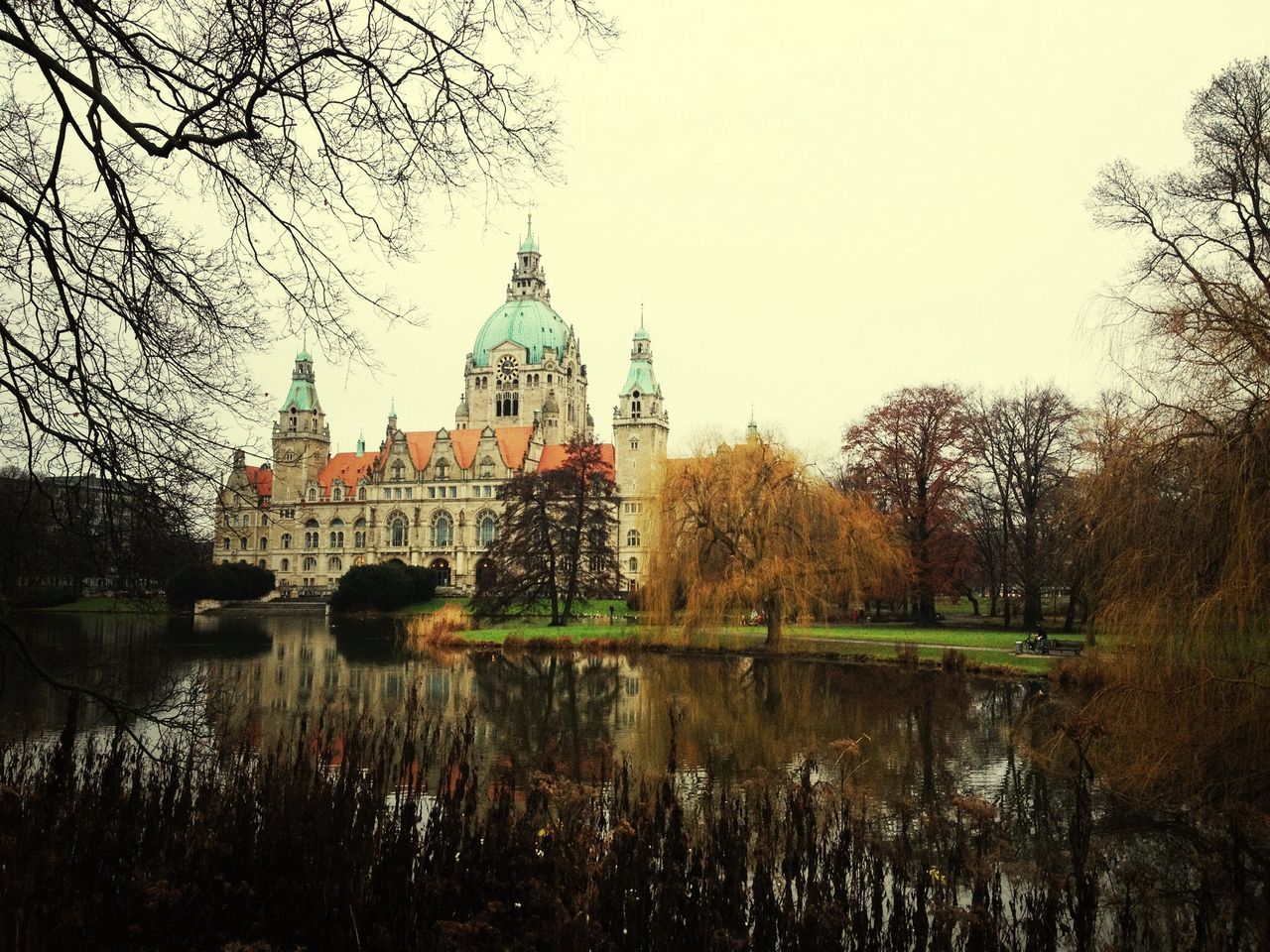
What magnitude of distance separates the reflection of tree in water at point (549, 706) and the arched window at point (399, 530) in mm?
52181

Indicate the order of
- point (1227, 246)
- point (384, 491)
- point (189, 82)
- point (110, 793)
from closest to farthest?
point (189, 82), point (110, 793), point (1227, 246), point (384, 491)

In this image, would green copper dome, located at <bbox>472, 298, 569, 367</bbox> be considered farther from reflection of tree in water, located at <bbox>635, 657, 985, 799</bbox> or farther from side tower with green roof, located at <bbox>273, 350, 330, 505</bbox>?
A: reflection of tree in water, located at <bbox>635, 657, 985, 799</bbox>

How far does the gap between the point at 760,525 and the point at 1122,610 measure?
62.6 feet

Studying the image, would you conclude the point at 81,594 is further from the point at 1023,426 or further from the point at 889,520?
the point at 1023,426

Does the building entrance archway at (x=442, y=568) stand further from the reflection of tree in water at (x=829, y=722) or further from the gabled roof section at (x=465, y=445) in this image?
the reflection of tree in water at (x=829, y=722)

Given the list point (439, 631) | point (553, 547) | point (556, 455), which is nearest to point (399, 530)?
point (556, 455)

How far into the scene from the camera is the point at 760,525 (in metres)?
30.0

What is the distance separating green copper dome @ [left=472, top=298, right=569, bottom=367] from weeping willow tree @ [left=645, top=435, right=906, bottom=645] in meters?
63.9

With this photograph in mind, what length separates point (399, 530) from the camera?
271 ft

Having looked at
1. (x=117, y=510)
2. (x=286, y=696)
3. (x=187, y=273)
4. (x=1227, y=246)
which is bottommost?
(x=286, y=696)

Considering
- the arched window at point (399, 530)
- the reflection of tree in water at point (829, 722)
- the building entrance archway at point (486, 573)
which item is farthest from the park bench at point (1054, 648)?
the arched window at point (399, 530)

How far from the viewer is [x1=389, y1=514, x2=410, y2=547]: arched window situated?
82250 mm

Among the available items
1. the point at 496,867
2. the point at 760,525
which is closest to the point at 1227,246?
the point at 496,867

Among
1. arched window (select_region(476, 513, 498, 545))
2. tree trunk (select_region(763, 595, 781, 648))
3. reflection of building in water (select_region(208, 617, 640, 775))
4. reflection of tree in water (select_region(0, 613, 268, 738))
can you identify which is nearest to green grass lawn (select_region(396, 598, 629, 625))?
reflection of building in water (select_region(208, 617, 640, 775))
